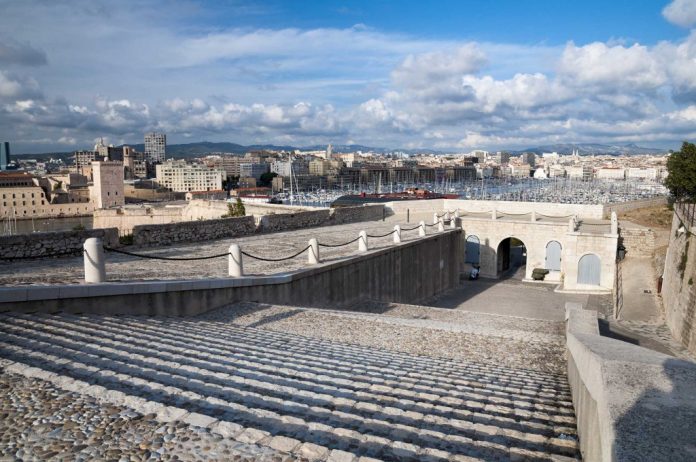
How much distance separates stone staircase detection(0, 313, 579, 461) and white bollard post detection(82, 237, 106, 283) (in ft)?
4.33

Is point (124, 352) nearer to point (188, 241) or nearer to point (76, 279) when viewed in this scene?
point (76, 279)

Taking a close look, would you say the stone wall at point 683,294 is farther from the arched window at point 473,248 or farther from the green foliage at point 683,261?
the arched window at point 473,248

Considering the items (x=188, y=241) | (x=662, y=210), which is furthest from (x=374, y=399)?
(x=662, y=210)

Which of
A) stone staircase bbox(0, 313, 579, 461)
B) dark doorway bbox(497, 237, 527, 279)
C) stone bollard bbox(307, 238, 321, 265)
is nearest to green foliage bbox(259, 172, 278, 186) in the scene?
dark doorway bbox(497, 237, 527, 279)

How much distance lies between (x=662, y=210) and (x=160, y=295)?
37782mm

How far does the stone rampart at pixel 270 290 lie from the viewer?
7.17 metres

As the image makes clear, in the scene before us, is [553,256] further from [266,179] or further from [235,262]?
[266,179]

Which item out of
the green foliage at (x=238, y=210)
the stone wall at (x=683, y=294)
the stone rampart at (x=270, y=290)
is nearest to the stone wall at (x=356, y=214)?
the stone rampart at (x=270, y=290)

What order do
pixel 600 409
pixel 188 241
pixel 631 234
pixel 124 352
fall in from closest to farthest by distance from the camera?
pixel 600 409 < pixel 124 352 < pixel 188 241 < pixel 631 234

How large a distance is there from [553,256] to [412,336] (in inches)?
859

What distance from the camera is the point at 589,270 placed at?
2522 cm

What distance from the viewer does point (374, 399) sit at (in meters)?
4.44

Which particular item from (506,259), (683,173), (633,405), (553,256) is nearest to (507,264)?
(506,259)

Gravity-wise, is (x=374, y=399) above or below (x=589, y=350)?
below
